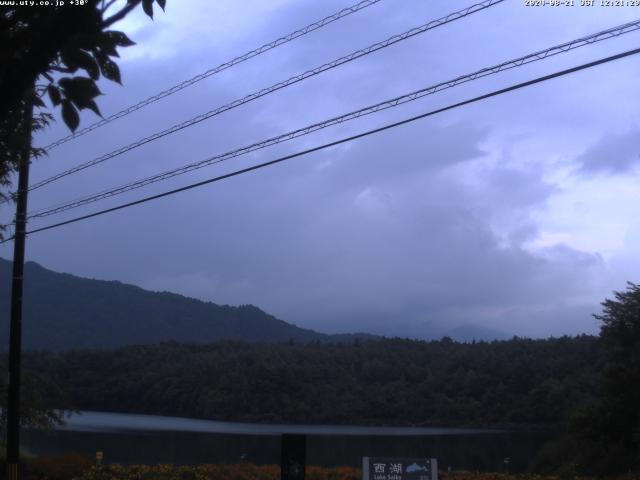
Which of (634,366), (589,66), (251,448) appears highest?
(589,66)

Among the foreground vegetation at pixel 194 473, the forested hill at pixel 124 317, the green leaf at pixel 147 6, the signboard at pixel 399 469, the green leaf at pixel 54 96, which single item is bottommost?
the foreground vegetation at pixel 194 473

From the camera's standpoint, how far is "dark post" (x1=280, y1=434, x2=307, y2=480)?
11258mm

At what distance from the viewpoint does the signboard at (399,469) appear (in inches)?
472

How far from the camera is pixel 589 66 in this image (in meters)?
9.55

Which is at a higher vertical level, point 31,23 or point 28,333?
point 28,333

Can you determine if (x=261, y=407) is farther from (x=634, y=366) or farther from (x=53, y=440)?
(x=634, y=366)

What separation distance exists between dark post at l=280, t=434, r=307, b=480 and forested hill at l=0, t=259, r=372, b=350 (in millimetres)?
102615

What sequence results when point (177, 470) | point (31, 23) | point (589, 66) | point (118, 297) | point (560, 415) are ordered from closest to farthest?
point (31, 23)
point (589, 66)
point (177, 470)
point (560, 415)
point (118, 297)

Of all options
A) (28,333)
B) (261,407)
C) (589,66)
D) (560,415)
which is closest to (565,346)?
(560,415)

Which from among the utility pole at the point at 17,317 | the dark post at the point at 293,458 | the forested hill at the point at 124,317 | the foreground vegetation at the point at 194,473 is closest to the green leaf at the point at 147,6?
the dark post at the point at 293,458

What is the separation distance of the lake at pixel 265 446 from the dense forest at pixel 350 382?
7.33 metres

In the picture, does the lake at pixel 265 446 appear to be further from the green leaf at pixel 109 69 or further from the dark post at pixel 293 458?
the green leaf at pixel 109 69

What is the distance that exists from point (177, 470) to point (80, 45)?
15.2 meters

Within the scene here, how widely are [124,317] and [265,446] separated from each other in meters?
102
